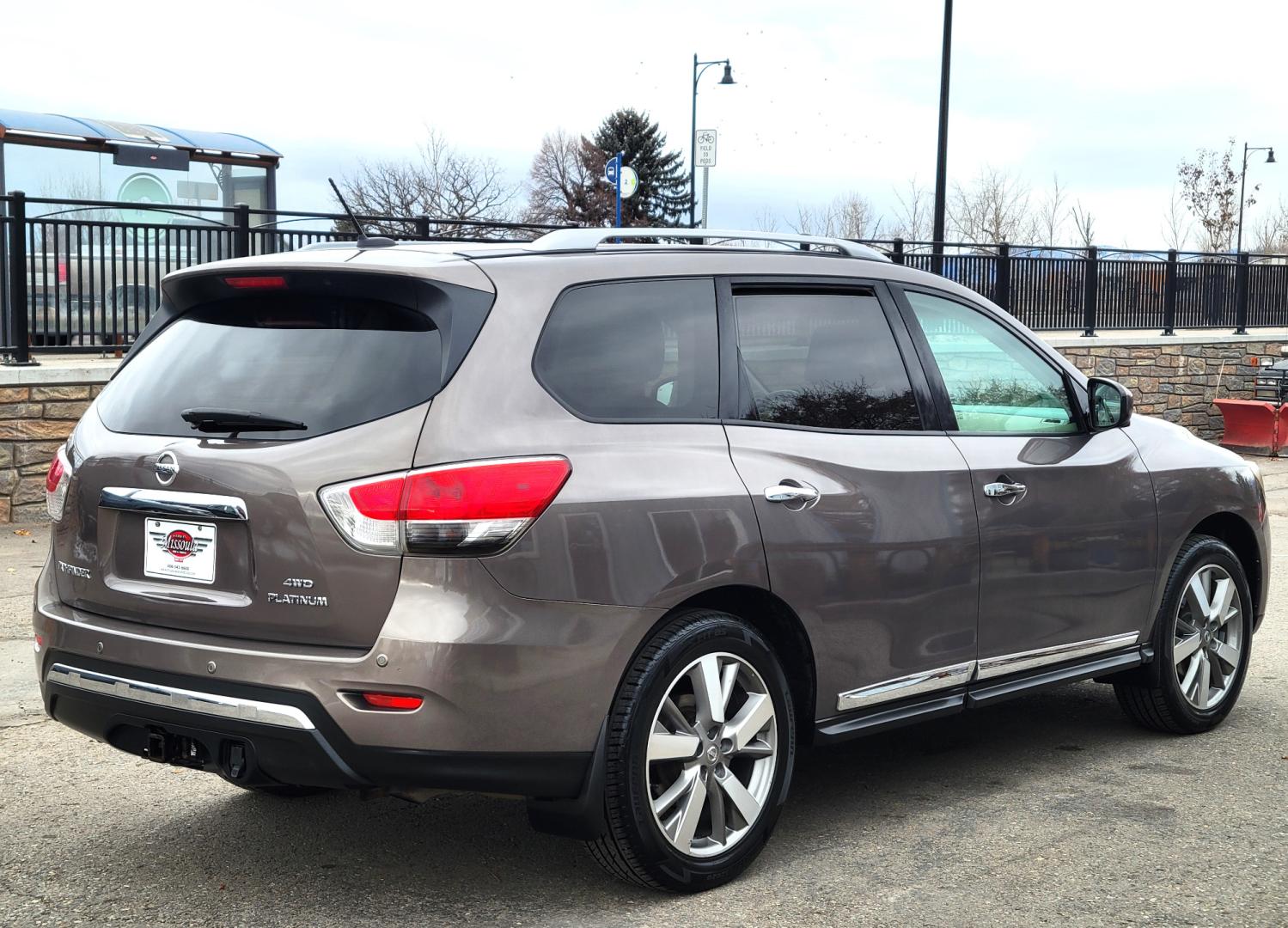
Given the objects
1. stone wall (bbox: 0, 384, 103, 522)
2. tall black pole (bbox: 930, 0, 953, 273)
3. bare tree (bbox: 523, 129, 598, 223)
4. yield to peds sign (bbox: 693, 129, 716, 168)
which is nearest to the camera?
stone wall (bbox: 0, 384, 103, 522)

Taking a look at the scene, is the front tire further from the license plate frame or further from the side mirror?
the side mirror

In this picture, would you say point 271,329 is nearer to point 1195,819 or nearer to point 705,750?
point 705,750

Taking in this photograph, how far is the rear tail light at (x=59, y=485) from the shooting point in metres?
4.19

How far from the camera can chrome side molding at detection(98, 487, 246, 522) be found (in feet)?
12.3

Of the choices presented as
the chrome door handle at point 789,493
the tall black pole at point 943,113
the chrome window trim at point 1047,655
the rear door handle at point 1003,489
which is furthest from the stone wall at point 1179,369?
the chrome door handle at point 789,493

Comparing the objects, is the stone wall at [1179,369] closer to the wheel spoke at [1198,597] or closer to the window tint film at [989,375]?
the wheel spoke at [1198,597]

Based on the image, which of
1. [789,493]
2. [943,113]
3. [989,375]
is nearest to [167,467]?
[789,493]

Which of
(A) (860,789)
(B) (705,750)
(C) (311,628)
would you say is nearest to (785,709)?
(B) (705,750)

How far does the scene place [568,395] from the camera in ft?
12.9

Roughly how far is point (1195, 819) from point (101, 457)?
135 inches

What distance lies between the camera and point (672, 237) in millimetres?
4777

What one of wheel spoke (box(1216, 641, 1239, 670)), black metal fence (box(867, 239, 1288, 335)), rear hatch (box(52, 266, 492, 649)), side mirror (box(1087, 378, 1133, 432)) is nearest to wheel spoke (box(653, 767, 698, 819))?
rear hatch (box(52, 266, 492, 649))

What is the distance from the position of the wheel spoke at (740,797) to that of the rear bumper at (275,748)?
0.52 meters

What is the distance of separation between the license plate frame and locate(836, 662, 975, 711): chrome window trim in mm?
1844
